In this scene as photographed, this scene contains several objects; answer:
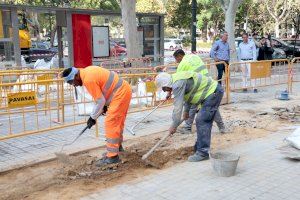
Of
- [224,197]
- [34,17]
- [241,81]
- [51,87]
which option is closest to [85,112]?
[51,87]

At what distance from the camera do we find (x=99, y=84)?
213 inches

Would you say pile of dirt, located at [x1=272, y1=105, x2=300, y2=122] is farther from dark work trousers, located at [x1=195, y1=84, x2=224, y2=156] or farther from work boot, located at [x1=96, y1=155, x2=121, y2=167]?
work boot, located at [x1=96, y1=155, x2=121, y2=167]

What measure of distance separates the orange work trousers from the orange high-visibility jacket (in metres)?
0.09

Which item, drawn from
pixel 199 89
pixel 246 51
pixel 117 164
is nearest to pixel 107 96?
pixel 117 164

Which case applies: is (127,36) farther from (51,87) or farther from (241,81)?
(51,87)

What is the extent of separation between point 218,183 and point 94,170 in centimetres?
168

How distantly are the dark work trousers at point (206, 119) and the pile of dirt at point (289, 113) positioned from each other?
11.0 ft

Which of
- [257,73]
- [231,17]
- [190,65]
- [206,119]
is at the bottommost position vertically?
[206,119]

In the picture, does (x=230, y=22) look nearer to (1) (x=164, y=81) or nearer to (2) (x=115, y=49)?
(2) (x=115, y=49)

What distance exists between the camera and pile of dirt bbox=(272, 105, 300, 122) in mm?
8673

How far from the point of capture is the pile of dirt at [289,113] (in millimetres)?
8673

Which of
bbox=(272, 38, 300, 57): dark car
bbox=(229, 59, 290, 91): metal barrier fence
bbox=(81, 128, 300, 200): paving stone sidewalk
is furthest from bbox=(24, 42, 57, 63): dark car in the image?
bbox=(81, 128, 300, 200): paving stone sidewalk

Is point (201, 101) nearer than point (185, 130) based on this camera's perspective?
Yes

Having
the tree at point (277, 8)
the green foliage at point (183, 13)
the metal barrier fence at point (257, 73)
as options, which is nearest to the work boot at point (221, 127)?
the metal barrier fence at point (257, 73)
